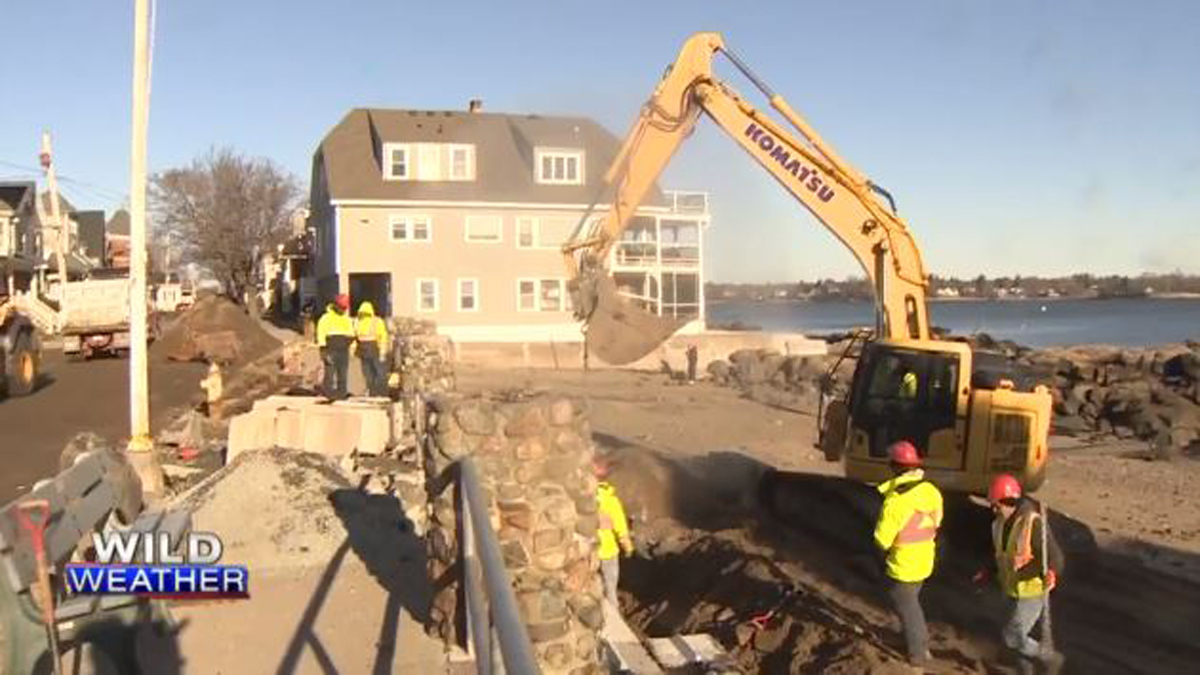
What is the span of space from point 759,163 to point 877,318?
2.91 meters

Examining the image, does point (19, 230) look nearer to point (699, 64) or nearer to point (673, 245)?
point (673, 245)

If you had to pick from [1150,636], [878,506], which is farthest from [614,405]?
[1150,636]

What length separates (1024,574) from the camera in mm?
8562

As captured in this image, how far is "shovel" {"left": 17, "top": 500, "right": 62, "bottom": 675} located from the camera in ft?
12.7

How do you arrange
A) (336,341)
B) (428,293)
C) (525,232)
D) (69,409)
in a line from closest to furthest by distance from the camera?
1. (336,341)
2. (69,409)
3. (428,293)
4. (525,232)

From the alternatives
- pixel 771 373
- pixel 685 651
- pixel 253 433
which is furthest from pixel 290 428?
pixel 771 373

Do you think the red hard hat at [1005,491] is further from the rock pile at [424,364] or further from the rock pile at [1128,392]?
the rock pile at [1128,392]

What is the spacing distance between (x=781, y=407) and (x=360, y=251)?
20257 mm

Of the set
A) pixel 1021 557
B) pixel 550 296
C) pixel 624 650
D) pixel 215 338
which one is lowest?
pixel 624 650

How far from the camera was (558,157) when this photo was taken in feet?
153

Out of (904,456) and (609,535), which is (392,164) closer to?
(609,535)

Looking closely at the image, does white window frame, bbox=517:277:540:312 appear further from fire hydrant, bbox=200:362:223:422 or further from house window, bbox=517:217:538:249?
fire hydrant, bbox=200:362:223:422

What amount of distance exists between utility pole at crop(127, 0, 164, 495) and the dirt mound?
21.0 meters

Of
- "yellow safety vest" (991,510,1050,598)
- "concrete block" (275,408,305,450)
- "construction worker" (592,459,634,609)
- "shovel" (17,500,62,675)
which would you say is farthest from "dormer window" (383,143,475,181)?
"shovel" (17,500,62,675)
